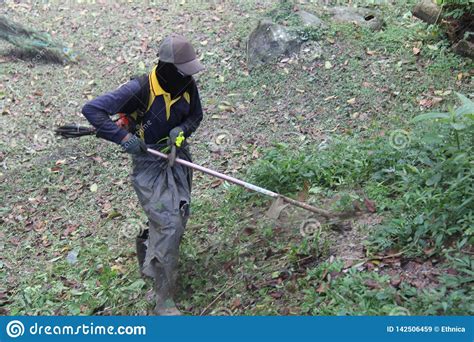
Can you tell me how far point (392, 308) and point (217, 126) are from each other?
4.57m

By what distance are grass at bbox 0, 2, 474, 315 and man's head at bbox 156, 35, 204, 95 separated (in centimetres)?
A: 167

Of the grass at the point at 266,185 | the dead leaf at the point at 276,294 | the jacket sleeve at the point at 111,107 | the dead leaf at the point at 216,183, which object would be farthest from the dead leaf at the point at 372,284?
the dead leaf at the point at 216,183

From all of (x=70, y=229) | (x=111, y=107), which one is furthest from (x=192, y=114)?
(x=70, y=229)

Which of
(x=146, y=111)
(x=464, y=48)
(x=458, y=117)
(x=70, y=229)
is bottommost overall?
(x=70, y=229)

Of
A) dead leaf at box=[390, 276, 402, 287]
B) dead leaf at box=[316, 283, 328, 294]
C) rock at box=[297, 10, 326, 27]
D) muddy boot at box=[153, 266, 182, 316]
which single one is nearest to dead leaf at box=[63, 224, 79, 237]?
muddy boot at box=[153, 266, 182, 316]

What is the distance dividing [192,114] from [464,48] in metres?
4.42

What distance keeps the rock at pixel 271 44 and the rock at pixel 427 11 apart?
5.82ft

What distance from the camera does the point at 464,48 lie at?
24.6 ft

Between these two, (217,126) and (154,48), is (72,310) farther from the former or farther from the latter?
(154,48)

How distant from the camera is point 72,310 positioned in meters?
5.14

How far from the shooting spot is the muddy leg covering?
4609mm

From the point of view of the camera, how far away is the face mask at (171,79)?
4453 mm

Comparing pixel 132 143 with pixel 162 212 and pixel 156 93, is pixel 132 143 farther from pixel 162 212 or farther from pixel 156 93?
pixel 162 212

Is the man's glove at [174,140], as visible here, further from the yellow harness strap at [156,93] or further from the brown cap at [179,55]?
the brown cap at [179,55]
